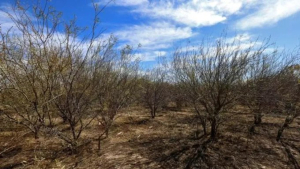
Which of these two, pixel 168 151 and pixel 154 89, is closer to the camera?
pixel 168 151

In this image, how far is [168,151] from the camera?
5.18 meters

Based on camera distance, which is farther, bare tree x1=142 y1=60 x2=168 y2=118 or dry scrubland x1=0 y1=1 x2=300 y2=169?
bare tree x1=142 y1=60 x2=168 y2=118

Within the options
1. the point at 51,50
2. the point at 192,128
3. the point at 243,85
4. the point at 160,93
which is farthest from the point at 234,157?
the point at 160,93

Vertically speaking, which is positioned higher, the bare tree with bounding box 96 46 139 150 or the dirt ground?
the bare tree with bounding box 96 46 139 150

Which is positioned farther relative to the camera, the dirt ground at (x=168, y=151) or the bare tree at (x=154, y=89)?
the bare tree at (x=154, y=89)

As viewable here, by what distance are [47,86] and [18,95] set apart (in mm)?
1608

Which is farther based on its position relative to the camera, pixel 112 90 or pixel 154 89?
pixel 154 89

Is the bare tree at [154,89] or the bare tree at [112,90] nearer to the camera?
the bare tree at [112,90]

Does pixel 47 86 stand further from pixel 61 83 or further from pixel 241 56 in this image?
pixel 241 56

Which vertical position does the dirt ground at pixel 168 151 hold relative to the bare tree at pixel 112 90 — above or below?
below

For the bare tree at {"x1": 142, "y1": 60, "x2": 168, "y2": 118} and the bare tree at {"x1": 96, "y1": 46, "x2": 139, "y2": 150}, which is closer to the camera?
the bare tree at {"x1": 96, "y1": 46, "x2": 139, "y2": 150}

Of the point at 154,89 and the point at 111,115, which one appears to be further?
the point at 154,89

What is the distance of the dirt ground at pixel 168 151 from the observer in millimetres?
4445

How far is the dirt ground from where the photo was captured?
14.6ft
